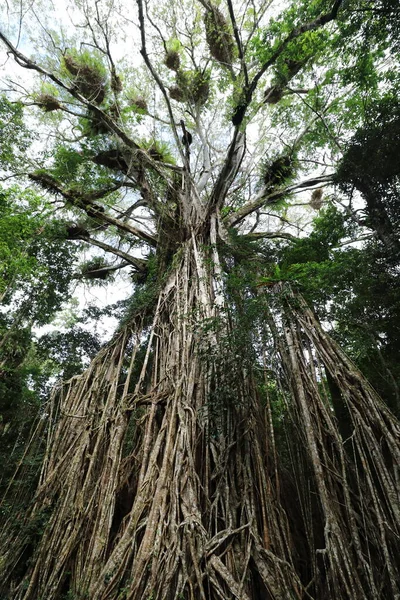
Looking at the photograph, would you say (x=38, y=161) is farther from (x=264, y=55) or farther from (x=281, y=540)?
(x=281, y=540)

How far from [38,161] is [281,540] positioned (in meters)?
6.85

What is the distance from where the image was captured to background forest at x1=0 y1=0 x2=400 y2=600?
2.06 metres

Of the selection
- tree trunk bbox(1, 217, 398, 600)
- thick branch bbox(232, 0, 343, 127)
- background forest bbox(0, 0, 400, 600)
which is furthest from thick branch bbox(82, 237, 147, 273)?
thick branch bbox(232, 0, 343, 127)

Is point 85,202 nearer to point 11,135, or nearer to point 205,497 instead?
point 11,135

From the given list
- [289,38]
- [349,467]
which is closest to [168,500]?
[349,467]

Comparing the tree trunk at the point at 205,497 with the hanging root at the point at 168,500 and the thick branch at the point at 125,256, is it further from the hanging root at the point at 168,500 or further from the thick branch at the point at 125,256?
the thick branch at the point at 125,256

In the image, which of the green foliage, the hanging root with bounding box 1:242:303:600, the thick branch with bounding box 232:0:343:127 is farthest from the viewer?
the green foliage

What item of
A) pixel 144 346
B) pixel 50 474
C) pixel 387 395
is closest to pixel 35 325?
pixel 144 346

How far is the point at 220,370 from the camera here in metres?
2.93

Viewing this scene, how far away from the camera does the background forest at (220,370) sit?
206cm

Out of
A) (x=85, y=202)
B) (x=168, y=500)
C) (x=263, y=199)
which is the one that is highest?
(x=263, y=199)

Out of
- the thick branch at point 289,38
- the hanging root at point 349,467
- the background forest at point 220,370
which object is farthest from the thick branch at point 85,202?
the hanging root at point 349,467

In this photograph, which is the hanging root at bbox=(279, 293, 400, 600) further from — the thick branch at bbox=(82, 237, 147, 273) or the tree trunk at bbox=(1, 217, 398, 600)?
the thick branch at bbox=(82, 237, 147, 273)

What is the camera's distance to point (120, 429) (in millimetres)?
2971
